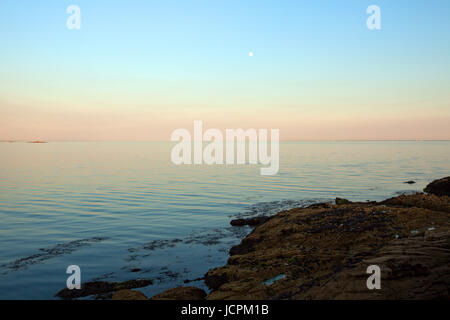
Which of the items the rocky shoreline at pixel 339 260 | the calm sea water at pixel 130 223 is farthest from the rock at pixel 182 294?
the calm sea water at pixel 130 223

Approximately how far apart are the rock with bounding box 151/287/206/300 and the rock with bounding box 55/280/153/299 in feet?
7.79

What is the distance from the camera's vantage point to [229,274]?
12250mm

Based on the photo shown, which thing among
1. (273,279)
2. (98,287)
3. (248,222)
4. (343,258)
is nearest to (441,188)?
(248,222)

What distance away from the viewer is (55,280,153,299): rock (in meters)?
12.1

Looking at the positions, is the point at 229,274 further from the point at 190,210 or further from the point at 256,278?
the point at 190,210

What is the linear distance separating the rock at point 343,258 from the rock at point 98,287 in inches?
118

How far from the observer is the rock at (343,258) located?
901cm

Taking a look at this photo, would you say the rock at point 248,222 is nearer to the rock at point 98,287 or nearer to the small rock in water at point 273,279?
the rock at point 98,287

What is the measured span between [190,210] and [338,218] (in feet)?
49.7

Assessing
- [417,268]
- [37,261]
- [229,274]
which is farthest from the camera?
[37,261]

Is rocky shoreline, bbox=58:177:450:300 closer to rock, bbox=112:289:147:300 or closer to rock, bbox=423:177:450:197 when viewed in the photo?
rock, bbox=112:289:147:300

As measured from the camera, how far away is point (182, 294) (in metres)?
11.0

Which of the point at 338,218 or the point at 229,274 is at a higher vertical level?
the point at 338,218
